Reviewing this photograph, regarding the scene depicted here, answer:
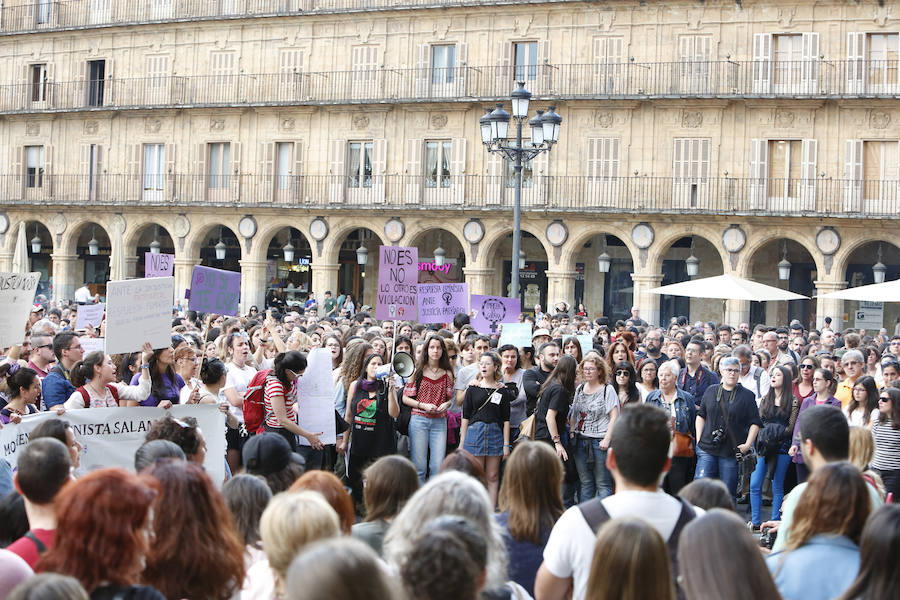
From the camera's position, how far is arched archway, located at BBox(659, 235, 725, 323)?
3136 centimetres

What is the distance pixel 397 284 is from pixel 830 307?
1860cm

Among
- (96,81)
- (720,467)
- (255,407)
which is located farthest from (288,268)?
(255,407)

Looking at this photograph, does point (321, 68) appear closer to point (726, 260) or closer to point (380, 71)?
point (380, 71)

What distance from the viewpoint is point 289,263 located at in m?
36.4

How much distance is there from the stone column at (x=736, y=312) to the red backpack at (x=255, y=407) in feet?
71.8

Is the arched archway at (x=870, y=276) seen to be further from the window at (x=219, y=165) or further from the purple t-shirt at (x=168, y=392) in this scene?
the purple t-shirt at (x=168, y=392)

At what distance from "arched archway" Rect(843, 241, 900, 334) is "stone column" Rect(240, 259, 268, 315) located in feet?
58.3

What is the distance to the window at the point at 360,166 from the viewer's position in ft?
108

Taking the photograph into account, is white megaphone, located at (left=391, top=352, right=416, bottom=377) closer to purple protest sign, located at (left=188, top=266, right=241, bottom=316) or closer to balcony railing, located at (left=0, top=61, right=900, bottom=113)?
purple protest sign, located at (left=188, top=266, right=241, bottom=316)

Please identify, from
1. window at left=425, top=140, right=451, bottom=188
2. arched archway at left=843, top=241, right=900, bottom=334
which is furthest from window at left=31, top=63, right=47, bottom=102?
arched archway at left=843, top=241, right=900, bottom=334

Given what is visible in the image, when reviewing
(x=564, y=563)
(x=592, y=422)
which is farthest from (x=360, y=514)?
(x=564, y=563)

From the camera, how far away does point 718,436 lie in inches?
407

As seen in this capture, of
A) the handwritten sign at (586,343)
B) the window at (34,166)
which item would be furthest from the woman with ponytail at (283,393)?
the window at (34,166)

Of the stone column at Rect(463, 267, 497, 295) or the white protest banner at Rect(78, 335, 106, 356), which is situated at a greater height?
the stone column at Rect(463, 267, 497, 295)
